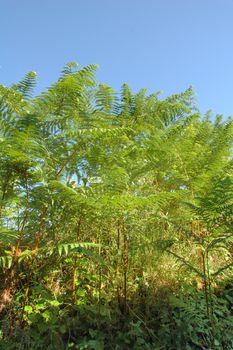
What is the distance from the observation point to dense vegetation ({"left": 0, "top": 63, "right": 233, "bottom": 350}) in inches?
68.1

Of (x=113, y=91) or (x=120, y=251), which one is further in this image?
(x=113, y=91)

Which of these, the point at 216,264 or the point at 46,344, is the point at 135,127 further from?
the point at 46,344

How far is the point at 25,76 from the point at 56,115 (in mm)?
407

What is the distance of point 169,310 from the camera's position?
2043mm

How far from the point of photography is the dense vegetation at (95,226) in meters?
1.73

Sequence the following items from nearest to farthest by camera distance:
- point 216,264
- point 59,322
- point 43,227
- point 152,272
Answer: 1. point 59,322
2. point 43,227
3. point 152,272
4. point 216,264

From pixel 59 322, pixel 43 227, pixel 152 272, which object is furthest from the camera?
pixel 152 272

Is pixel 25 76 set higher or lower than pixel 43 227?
higher

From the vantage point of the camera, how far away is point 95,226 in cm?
215

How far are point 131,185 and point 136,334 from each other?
1.00 m

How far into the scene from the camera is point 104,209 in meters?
1.80

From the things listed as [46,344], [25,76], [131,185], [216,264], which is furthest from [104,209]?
[216,264]

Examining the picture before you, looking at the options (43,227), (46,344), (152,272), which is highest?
(43,227)

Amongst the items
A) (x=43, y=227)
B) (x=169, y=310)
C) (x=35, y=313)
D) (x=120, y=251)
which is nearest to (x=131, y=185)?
(x=120, y=251)
